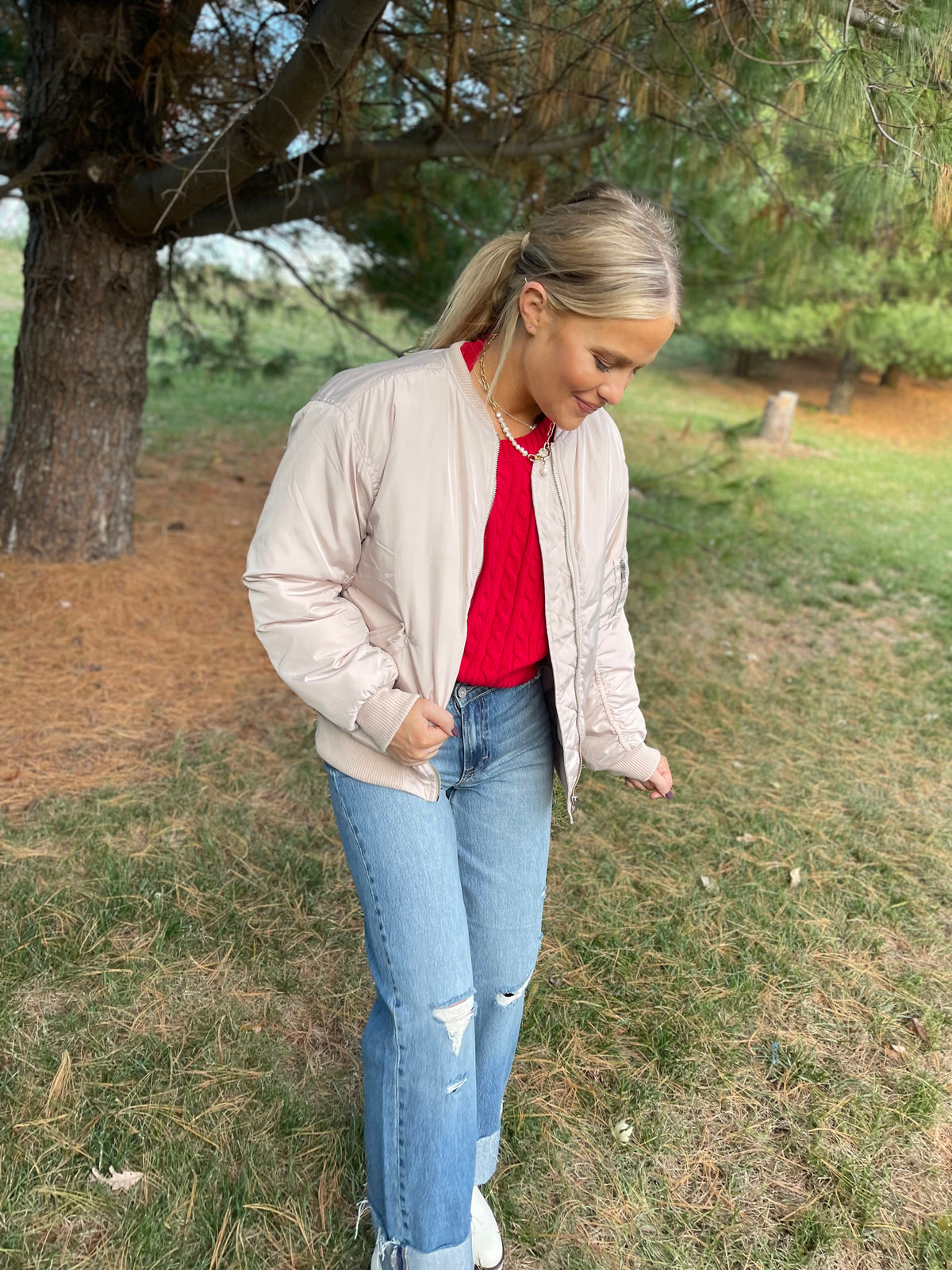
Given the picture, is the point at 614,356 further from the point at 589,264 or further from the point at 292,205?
the point at 292,205

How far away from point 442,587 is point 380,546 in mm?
113

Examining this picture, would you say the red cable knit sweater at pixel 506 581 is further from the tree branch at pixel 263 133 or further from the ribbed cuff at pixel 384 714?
the tree branch at pixel 263 133

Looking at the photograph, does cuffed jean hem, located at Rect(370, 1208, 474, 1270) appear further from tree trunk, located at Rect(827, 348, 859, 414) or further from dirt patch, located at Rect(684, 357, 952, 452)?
tree trunk, located at Rect(827, 348, 859, 414)

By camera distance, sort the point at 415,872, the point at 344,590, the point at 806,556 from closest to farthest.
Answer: the point at 415,872
the point at 344,590
the point at 806,556

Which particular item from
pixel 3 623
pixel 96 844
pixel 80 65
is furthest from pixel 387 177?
pixel 96 844

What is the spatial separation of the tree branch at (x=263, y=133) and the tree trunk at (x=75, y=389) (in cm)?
29

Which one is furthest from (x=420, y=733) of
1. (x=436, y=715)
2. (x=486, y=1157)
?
(x=486, y=1157)

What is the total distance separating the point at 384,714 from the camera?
1.45 metres

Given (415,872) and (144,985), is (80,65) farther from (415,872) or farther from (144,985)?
(415,872)

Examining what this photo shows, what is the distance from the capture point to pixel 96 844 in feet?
9.14

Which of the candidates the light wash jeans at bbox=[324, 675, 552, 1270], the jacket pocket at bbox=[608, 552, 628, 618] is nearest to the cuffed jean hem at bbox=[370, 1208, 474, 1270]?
the light wash jeans at bbox=[324, 675, 552, 1270]

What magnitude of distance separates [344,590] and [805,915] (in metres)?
1.99

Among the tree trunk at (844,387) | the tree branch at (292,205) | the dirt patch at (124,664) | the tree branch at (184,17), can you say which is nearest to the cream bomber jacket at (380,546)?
the dirt patch at (124,664)

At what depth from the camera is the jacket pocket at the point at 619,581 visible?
5.88 feet
